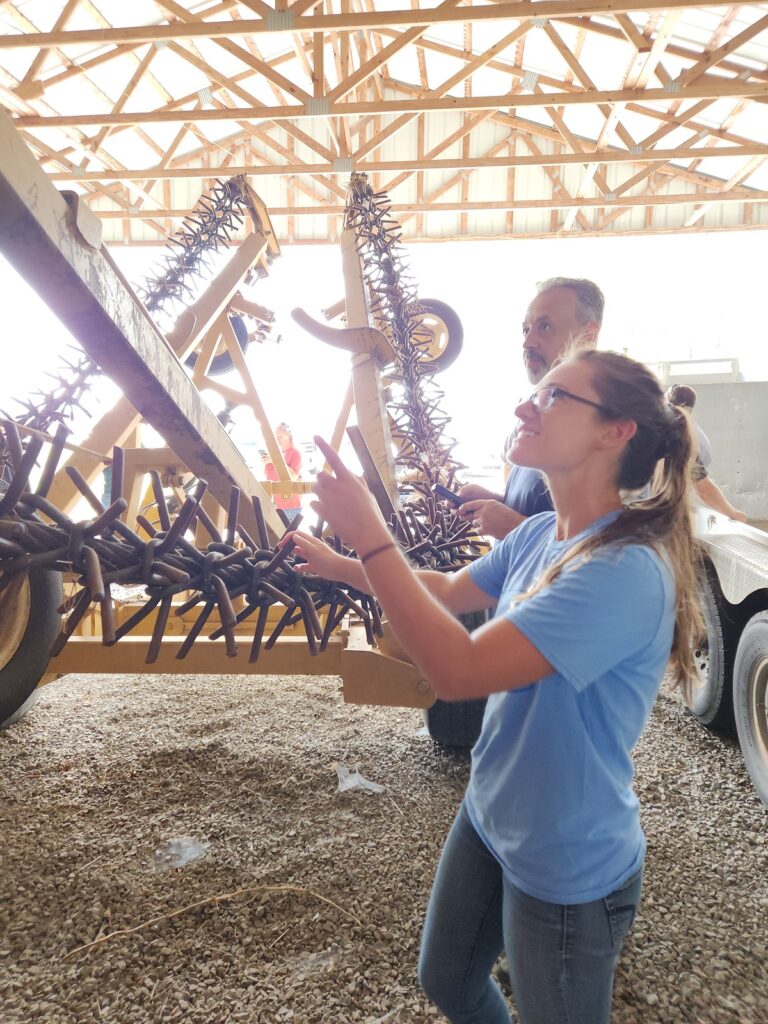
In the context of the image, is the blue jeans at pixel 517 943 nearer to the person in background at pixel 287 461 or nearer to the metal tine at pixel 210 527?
the metal tine at pixel 210 527

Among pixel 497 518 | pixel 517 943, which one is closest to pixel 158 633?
pixel 517 943

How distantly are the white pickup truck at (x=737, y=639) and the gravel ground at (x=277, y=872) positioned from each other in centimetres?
18

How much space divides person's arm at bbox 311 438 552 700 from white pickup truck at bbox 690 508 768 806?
2.05 m

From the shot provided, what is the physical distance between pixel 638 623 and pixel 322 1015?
4.28ft

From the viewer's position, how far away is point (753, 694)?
2775mm

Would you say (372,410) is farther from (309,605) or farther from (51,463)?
(51,463)

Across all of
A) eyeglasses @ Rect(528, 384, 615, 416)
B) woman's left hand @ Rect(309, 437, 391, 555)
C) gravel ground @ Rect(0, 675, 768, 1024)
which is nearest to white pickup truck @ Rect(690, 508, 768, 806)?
gravel ground @ Rect(0, 675, 768, 1024)

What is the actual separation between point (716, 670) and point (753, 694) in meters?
0.40

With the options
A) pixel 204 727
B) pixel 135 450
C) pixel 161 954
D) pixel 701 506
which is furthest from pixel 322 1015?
pixel 701 506

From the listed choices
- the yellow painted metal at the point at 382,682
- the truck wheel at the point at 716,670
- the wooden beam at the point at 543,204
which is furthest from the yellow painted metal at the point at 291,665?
the wooden beam at the point at 543,204

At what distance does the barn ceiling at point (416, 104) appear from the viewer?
23.1 feet

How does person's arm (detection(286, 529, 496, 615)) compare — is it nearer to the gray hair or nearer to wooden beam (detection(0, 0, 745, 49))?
the gray hair

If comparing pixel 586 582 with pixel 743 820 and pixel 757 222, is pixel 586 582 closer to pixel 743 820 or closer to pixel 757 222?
pixel 743 820

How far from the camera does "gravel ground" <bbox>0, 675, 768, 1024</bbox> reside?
156 cm
